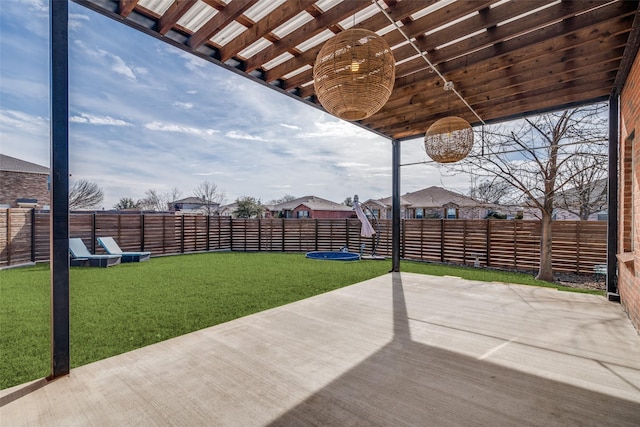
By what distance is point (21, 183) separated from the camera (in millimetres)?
16891

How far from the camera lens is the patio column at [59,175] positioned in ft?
6.35

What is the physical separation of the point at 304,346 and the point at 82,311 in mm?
3182

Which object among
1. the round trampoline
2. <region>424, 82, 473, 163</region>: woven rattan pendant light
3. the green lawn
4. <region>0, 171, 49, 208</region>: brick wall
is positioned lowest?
the round trampoline

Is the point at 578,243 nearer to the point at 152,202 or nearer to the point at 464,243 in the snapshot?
the point at 464,243

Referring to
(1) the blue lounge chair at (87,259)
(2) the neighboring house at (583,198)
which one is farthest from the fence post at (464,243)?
(1) the blue lounge chair at (87,259)

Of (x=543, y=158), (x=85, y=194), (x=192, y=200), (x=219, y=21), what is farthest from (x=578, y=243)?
(x=192, y=200)

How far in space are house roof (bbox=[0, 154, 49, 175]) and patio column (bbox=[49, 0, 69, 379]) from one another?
20930mm

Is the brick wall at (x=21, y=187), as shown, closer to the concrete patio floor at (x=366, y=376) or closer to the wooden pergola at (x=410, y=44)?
the wooden pergola at (x=410, y=44)

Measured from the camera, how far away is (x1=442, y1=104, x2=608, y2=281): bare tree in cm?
650

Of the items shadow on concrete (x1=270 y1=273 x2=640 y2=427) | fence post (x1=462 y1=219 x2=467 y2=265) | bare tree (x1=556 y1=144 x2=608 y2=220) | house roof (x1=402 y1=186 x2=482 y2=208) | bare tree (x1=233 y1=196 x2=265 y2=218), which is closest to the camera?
shadow on concrete (x1=270 y1=273 x2=640 y2=427)

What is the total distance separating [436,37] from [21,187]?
75.6 ft

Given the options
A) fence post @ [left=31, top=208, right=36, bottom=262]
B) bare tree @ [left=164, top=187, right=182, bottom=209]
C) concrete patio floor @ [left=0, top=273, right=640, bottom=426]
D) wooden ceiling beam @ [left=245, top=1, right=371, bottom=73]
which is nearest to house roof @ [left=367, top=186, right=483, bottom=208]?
concrete patio floor @ [left=0, top=273, right=640, bottom=426]

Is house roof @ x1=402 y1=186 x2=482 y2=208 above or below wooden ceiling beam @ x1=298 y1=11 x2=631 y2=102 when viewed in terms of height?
below

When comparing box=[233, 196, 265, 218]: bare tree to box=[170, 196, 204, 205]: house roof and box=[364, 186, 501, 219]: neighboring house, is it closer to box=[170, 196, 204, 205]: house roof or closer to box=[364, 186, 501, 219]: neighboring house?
box=[364, 186, 501, 219]: neighboring house
